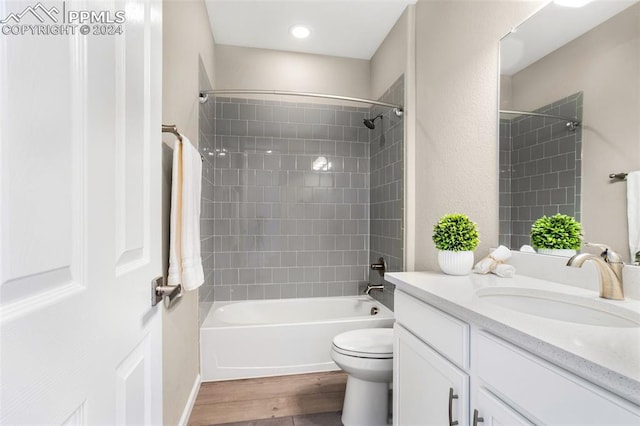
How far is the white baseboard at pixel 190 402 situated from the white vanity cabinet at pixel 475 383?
3.76 feet

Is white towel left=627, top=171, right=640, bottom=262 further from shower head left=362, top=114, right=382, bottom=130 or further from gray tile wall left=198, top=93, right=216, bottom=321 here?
gray tile wall left=198, top=93, right=216, bottom=321

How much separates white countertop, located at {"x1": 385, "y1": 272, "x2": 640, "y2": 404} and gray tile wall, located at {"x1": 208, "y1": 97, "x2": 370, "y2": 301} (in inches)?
73.7

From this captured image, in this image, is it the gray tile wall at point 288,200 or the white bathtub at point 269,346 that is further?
the gray tile wall at point 288,200

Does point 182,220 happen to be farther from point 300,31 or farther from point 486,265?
point 300,31

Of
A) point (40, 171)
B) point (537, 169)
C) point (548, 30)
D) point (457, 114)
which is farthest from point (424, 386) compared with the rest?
point (548, 30)

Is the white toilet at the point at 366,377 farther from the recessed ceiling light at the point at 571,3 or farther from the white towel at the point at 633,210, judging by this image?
the recessed ceiling light at the point at 571,3

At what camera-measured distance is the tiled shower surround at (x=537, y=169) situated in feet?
3.86

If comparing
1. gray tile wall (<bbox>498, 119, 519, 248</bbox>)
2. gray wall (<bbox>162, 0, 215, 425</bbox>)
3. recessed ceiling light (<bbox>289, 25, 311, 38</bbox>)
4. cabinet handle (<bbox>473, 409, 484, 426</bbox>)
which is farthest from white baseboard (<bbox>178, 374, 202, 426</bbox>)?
recessed ceiling light (<bbox>289, 25, 311, 38</bbox>)

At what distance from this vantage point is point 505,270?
4.39ft

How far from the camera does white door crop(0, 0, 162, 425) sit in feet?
1.15

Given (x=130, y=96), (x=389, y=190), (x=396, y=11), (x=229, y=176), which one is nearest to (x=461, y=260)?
(x=389, y=190)

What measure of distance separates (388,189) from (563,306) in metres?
1.65

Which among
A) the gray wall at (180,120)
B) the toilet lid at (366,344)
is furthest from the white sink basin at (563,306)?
the gray wall at (180,120)

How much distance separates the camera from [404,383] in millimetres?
1306
